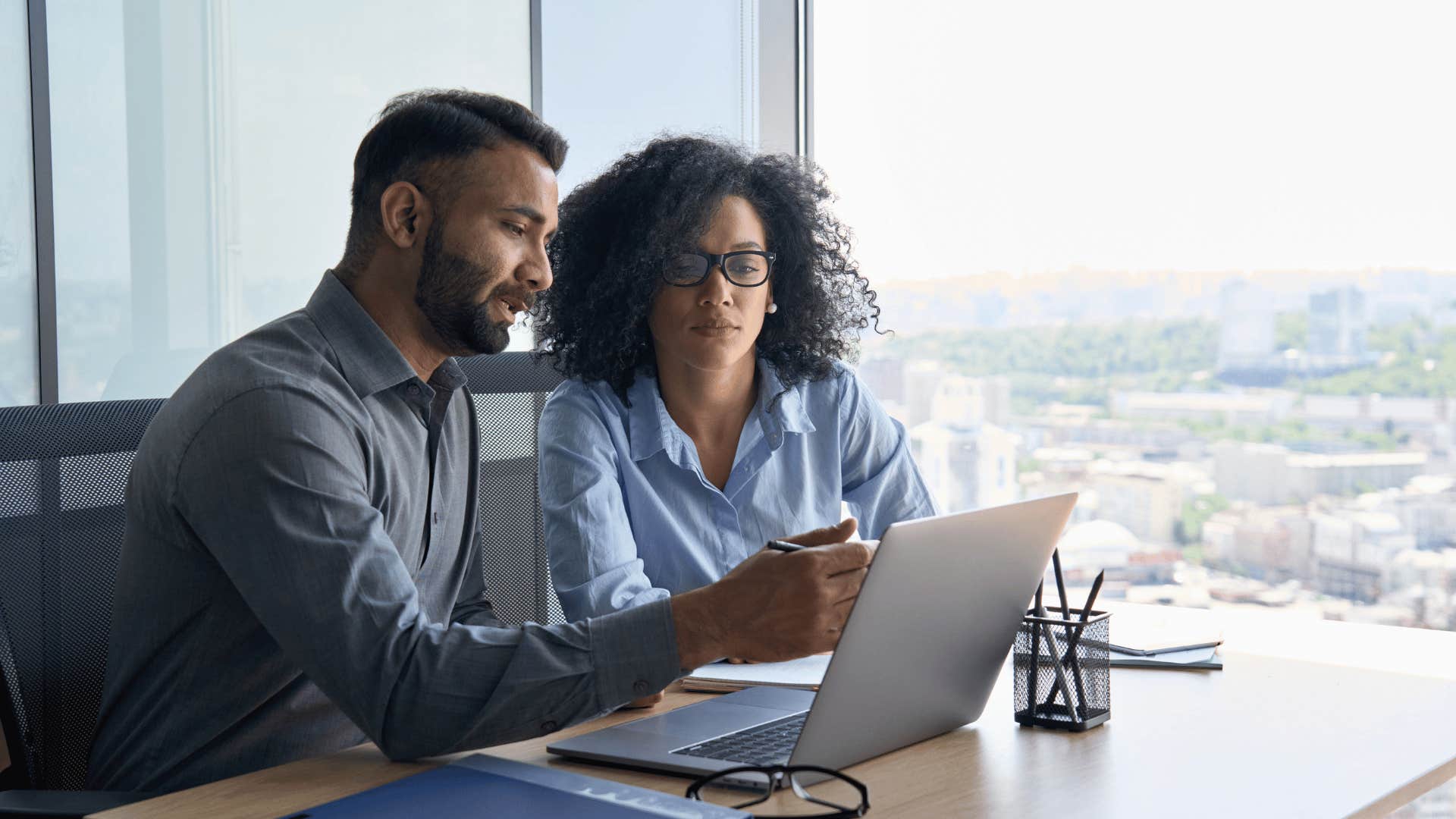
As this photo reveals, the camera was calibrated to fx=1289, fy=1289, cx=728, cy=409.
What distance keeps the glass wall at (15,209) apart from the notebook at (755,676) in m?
1.30

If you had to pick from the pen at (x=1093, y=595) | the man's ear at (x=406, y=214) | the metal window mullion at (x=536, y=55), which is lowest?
the pen at (x=1093, y=595)

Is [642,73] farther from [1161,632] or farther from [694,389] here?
[1161,632]

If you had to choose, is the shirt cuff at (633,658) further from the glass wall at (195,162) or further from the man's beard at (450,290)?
the glass wall at (195,162)

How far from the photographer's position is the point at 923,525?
101 centimetres

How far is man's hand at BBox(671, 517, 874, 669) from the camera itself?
3.66 ft

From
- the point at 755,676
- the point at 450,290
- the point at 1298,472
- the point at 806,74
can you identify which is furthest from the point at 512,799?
the point at 806,74

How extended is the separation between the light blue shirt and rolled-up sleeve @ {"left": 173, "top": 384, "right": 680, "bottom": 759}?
1.63 ft

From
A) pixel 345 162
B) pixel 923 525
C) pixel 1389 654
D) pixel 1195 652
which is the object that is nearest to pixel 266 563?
pixel 923 525

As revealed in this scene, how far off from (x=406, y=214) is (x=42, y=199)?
3.07 ft

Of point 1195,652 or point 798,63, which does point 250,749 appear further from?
point 798,63

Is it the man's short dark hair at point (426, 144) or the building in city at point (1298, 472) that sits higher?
the man's short dark hair at point (426, 144)

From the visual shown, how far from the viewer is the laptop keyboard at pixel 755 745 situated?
3.58 ft

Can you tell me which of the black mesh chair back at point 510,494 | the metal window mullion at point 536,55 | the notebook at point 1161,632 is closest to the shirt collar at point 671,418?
the black mesh chair back at point 510,494

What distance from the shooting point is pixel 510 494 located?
1.83 metres
